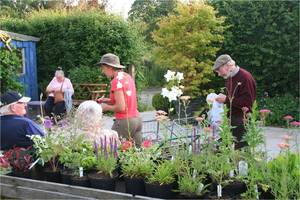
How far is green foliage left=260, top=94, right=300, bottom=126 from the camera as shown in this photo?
9562 millimetres

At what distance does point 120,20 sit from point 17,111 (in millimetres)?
8809

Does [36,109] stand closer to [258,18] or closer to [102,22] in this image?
[102,22]

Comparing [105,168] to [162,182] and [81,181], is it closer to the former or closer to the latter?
[81,181]

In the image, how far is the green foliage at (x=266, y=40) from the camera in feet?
32.3

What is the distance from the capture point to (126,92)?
13.0 feet

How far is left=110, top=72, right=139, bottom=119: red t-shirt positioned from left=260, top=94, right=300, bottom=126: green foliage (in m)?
6.02

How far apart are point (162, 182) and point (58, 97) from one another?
5838 mm

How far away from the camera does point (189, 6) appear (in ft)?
35.7

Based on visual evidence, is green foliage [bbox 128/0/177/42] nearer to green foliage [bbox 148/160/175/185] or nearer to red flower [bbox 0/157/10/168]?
red flower [bbox 0/157/10/168]

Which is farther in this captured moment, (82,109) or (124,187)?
(82,109)

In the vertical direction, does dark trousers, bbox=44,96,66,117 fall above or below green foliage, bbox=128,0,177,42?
below

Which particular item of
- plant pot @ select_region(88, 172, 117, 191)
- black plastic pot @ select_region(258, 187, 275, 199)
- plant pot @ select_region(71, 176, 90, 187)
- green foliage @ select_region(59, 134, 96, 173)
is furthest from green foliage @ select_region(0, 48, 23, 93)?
black plastic pot @ select_region(258, 187, 275, 199)

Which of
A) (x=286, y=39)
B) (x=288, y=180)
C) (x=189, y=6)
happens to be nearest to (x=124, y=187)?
(x=288, y=180)

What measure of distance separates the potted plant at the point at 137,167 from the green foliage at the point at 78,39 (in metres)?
9.27
